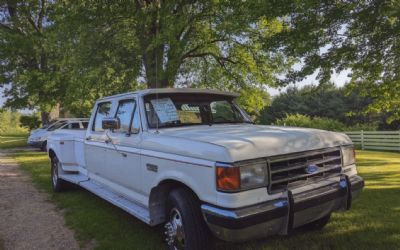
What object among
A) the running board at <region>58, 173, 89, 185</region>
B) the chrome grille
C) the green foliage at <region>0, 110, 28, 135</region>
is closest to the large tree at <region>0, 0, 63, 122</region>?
the running board at <region>58, 173, 89, 185</region>

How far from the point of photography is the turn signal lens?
3.55 meters

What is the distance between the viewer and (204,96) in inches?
231

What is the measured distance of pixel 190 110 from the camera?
5.52 metres

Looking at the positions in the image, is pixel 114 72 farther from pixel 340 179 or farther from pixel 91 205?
pixel 340 179

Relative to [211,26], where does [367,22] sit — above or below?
below

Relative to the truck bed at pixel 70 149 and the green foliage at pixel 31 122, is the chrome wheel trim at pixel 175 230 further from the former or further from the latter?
the green foliage at pixel 31 122

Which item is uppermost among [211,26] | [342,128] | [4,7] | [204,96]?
[4,7]

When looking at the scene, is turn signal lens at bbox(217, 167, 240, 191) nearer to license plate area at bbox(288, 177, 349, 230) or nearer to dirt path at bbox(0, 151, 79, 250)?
license plate area at bbox(288, 177, 349, 230)

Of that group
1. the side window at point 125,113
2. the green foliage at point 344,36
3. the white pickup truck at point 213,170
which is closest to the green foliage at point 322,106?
the green foliage at point 344,36

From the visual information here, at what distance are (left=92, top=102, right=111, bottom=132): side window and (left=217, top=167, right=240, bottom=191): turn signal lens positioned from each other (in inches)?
127

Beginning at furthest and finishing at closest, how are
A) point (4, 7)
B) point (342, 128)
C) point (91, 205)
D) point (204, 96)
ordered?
point (342, 128) < point (4, 7) < point (91, 205) < point (204, 96)

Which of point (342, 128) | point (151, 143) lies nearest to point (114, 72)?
point (151, 143)

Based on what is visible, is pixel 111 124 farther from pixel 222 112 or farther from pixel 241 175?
pixel 241 175

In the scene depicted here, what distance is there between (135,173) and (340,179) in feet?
8.36
